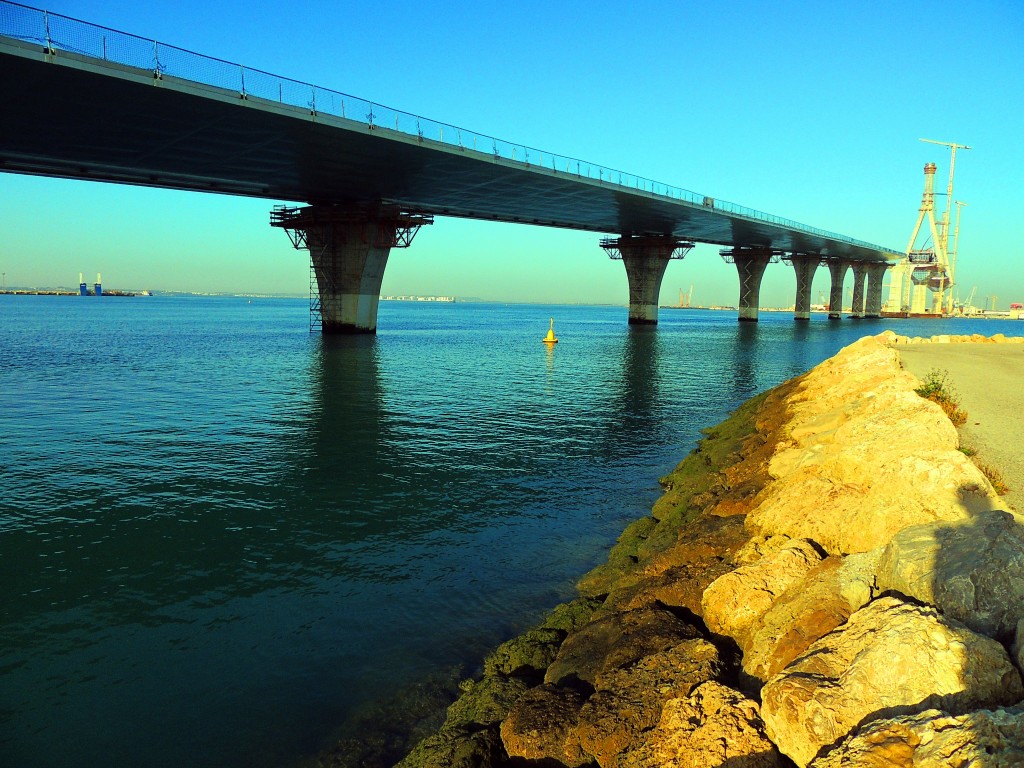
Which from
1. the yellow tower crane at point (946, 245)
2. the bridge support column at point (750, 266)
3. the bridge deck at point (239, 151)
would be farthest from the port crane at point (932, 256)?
the bridge deck at point (239, 151)

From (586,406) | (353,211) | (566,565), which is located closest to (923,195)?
(353,211)

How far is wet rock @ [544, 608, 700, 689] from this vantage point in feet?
21.4

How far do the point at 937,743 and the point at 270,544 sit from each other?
10354mm

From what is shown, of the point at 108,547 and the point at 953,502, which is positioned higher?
the point at 953,502

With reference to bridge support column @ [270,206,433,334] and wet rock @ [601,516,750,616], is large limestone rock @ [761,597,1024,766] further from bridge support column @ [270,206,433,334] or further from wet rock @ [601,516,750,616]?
bridge support column @ [270,206,433,334]

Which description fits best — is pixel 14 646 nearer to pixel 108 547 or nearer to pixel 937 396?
pixel 108 547

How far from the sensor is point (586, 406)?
2752cm

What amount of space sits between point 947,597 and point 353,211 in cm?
6214

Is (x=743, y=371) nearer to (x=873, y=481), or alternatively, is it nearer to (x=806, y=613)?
(x=873, y=481)

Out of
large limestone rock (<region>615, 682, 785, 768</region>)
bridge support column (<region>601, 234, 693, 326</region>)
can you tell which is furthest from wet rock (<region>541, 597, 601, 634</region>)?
bridge support column (<region>601, 234, 693, 326</region>)

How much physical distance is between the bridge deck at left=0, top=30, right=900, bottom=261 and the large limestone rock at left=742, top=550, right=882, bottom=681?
1350 inches

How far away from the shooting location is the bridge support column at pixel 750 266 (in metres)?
117

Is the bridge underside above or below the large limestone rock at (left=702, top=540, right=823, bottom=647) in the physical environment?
above

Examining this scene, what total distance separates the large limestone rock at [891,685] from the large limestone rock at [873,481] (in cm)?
241
